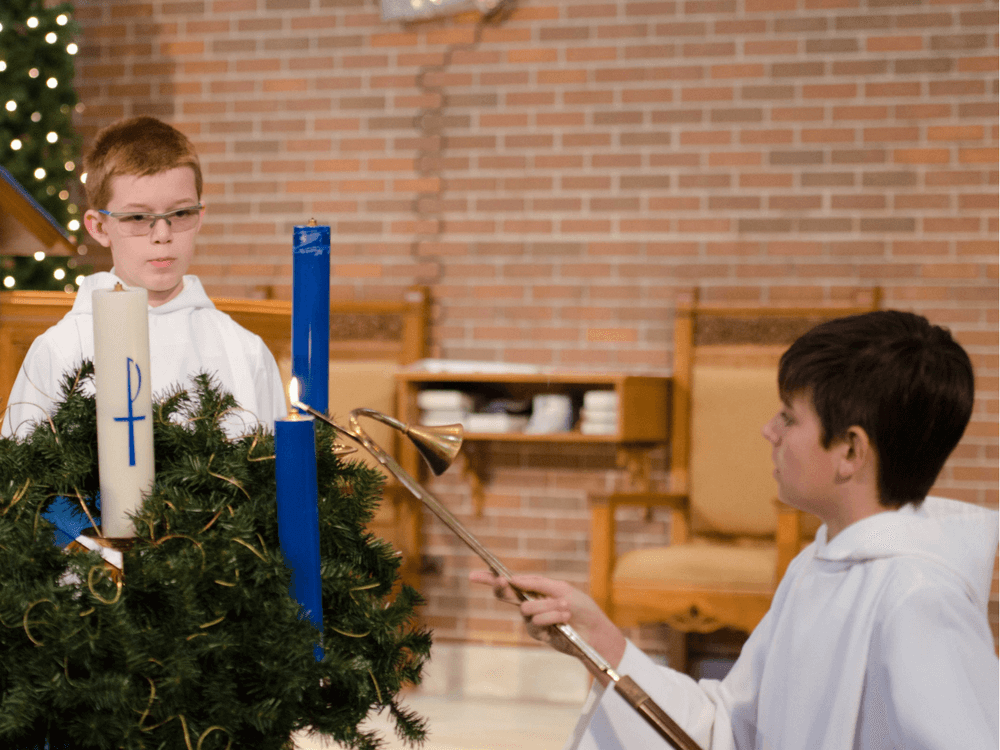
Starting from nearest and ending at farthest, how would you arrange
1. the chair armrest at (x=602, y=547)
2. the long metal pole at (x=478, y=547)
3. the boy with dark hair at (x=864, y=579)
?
the long metal pole at (x=478, y=547) → the boy with dark hair at (x=864, y=579) → the chair armrest at (x=602, y=547)

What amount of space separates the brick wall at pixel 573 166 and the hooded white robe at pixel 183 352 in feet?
9.15

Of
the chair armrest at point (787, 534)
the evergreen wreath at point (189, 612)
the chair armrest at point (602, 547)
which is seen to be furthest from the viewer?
the chair armrest at point (602, 547)

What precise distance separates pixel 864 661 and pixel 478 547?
536 mm

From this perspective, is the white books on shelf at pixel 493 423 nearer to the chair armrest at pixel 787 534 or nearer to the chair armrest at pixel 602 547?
the chair armrest at pixel 602 547

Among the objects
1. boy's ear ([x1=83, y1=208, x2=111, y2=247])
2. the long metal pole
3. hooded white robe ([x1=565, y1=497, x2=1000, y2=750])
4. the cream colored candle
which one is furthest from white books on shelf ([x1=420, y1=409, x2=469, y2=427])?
the cream colored candle

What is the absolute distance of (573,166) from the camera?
13.2ft

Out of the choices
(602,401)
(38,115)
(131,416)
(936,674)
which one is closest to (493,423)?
(602,401)

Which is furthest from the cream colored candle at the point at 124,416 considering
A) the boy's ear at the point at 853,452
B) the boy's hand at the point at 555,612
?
the boy's ear at the point at 853,452

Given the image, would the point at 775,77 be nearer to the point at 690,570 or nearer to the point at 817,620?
the point at 690,570

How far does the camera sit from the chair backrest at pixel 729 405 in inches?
143

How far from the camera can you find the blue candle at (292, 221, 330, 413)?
863 mm

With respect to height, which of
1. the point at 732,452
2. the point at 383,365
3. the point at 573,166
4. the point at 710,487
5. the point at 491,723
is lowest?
the point at 491,723

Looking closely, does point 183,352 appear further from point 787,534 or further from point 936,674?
point 787,534

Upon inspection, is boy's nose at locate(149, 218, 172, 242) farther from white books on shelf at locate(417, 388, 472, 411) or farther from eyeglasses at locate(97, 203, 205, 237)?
white books on shelf at locate(417, 388, 472, 411)
